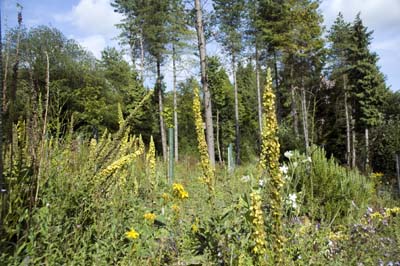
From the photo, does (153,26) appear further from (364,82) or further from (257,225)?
(257,225)

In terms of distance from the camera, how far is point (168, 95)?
32562mm

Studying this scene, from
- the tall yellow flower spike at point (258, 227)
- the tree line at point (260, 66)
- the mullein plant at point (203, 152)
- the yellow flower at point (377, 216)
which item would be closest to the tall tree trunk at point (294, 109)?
the tree line at point (260, 66)

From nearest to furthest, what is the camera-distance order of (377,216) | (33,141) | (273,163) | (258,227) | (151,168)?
1. (273,163)
2. (258,227)
3. (33,141)
4. (151,168)
5. (377,216)

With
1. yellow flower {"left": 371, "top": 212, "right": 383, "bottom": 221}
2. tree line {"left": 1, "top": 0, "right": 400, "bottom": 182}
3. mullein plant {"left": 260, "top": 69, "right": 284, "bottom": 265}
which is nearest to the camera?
mullein plant {"left": 260, "top": 69, "right": 284, "bottom": 265}

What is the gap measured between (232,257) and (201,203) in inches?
47.6

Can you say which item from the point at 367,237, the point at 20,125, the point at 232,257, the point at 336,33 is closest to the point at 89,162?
the point at 20,125

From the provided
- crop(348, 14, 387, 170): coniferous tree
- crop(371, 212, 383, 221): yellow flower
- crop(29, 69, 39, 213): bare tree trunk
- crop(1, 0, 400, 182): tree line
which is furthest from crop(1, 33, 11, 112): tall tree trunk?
crop(348, 14, 387, 170): coniferous tree

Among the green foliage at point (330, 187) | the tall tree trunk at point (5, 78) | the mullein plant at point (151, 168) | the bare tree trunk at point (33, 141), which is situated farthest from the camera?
the green foliage at point (330, 187)

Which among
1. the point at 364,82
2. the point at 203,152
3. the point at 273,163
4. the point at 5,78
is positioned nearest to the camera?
the point at 5,78

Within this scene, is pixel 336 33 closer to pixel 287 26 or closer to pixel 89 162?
pixel 287 26

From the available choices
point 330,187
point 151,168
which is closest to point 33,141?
A: point 151,168

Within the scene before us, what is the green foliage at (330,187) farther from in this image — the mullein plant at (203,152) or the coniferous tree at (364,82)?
the coniferous tree at (364,82)

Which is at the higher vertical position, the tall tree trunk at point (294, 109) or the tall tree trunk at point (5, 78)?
the tall tree trunk at point (294, 109)

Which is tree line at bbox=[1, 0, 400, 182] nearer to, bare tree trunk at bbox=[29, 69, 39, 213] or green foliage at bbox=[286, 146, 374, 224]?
green foliage at bbox=[286, 146, 374, 224]
